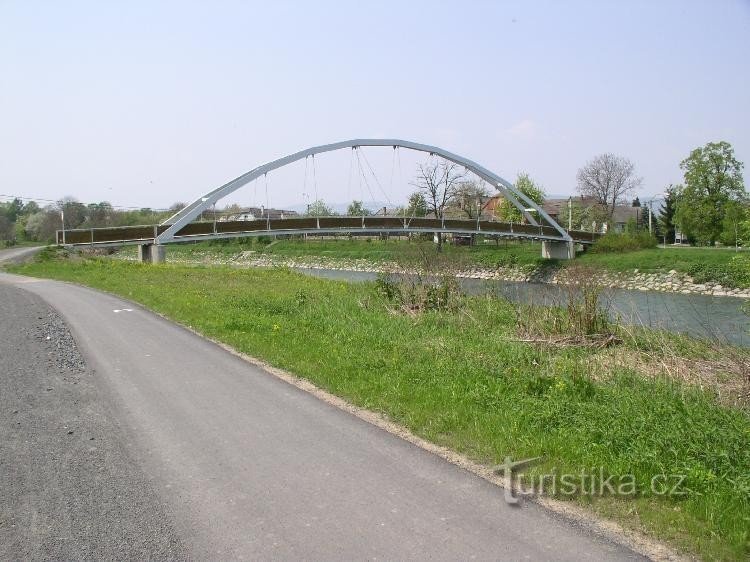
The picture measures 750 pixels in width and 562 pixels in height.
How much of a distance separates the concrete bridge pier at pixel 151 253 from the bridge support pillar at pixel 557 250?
3299 centimetres

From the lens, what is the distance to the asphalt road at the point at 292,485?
4.00m

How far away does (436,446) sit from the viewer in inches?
231

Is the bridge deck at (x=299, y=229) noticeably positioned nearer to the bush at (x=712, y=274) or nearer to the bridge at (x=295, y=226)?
the bridge at (x=295, y=226)

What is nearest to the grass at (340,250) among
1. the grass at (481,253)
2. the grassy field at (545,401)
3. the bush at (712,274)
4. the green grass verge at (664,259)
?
the grass at (481,253)

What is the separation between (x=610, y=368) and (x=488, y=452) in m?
4.06

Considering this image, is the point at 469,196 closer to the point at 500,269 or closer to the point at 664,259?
the point at 500,269

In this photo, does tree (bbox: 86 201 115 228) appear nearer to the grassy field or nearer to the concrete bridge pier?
the concrete bridge pier

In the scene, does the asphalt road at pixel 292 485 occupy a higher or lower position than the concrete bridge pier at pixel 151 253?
lower

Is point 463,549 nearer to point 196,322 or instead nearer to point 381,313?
point 196,322

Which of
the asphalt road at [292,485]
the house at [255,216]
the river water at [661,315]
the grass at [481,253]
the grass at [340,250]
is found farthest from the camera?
the grass at [340,250]

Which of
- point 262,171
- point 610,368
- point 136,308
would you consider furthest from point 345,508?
point 262,171

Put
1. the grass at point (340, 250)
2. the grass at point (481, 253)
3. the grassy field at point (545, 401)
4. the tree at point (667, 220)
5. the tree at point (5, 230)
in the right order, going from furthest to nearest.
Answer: the tree at point (5, 230)
the tree at point (667, 220)
the grass at point (340, 250)
the grass at point (481, 253)
the grassy field at point (545, 401)

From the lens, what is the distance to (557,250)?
58.7 metres

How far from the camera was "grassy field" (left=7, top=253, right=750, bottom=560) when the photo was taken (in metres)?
4.62
